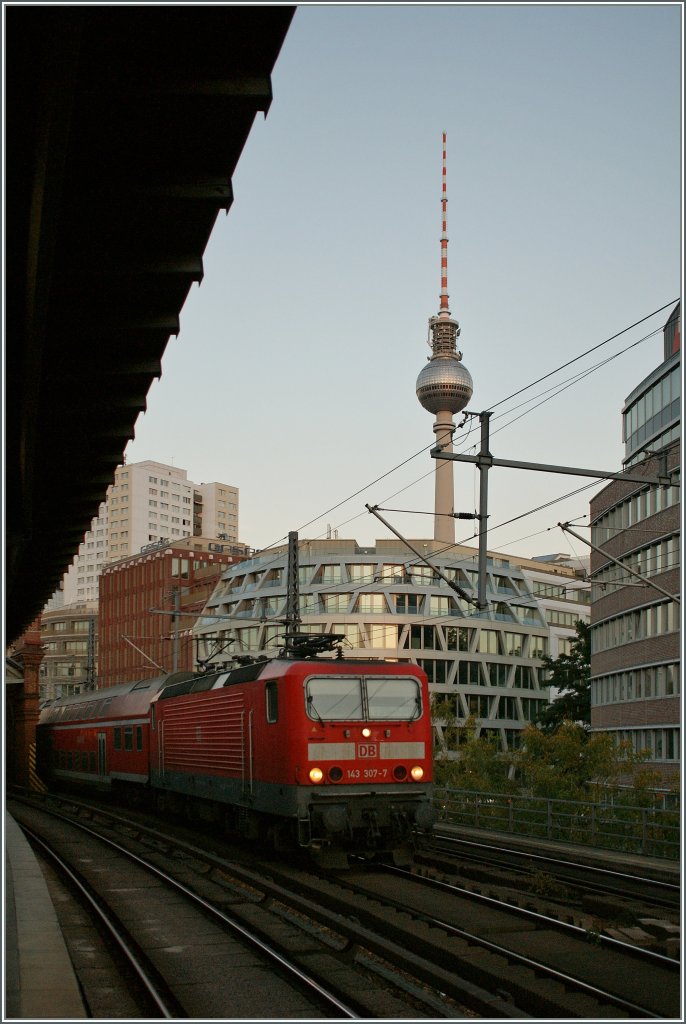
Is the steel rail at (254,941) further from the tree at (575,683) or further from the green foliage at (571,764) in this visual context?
the tree at (575,683)

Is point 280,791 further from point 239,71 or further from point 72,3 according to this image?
point 72,3

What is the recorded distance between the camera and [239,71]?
24.8 feet

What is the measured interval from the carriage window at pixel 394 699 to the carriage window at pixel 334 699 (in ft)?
0.79

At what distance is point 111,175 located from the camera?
8844mm

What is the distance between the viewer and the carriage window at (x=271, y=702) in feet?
60.0

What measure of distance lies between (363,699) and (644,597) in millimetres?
32503

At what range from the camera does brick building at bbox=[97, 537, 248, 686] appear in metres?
110

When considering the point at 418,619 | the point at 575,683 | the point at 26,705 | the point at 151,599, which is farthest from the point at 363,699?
the point at 151,599

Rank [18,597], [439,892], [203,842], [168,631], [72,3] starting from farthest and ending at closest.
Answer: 1. [168,631]
2. [18,597]
3. [203,842]
4. [439,892]
5. [72,3]

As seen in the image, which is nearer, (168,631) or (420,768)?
(420,768)

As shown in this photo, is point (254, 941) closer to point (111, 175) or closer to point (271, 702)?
point (271, 702)

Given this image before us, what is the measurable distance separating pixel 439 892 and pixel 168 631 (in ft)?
313

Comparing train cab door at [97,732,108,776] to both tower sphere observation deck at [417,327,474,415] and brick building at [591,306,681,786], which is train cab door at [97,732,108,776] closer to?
brick building at [591,306,681,786]

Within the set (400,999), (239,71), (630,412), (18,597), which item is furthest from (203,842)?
(630,412)
